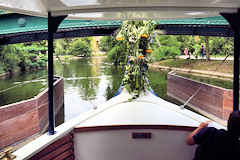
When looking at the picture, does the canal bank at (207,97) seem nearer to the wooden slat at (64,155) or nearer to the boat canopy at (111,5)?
the boat canopy at (111,5)

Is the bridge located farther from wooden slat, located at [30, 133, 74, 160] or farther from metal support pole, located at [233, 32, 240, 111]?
wooden slat, located at [30, 133, 74, 160]

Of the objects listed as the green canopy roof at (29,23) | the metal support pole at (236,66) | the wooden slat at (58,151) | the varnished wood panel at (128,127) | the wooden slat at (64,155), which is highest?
the green canopy roof at (29,23)

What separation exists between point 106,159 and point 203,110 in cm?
787

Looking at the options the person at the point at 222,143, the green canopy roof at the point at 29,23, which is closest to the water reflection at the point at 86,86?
the green canopy roof at the point at 29,23

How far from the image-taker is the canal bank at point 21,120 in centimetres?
563

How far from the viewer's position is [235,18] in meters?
1.87

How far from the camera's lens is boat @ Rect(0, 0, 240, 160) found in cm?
172

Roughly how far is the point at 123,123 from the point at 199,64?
13.5 metres

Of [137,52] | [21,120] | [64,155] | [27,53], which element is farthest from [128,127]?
[27,53]

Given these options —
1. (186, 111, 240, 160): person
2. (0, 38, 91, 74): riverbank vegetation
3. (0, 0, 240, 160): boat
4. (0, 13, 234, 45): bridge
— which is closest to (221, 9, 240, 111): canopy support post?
(0, 0, 240, 160): boat

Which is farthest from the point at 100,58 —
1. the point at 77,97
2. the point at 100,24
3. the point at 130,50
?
the point at 130,50

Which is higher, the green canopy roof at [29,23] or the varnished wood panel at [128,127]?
the green canopy roof at [29,23]

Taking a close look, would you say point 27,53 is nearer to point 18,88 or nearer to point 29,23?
point 18,88

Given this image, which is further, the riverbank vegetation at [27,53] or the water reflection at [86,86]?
the riverbank vegetation at [27,53]
